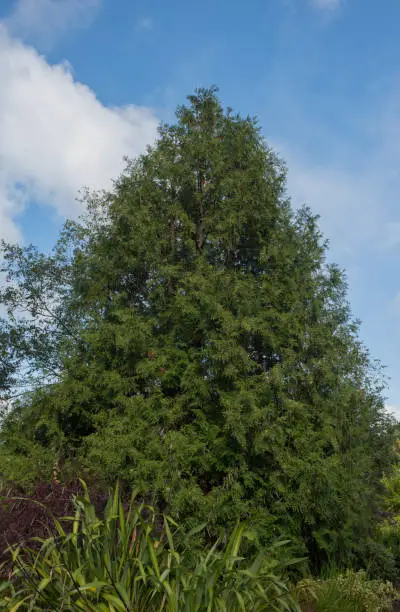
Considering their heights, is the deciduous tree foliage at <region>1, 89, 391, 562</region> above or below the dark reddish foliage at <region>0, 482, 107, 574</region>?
above

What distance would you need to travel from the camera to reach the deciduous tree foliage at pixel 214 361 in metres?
7.36

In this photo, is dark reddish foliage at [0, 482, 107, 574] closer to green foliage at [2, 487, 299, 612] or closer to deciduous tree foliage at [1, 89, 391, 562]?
green foliage at [2, 487, 299, 612]

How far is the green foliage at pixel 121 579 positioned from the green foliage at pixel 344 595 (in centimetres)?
177

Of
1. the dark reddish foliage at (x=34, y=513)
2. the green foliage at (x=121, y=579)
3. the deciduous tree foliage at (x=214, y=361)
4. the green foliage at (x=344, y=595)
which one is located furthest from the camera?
the deciduous tree foliage at (x=214, y=361)

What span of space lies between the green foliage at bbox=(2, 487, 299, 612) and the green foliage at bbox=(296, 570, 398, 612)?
5.81 ft

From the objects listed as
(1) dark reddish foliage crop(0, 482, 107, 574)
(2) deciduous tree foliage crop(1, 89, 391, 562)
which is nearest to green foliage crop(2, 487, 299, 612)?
(1) dark reddish foliage crop(0, 482, 107, 574)

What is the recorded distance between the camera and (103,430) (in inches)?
298

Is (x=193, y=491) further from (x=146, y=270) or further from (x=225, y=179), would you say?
(x=225, y=179)

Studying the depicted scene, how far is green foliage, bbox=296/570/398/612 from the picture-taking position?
6.74 meters

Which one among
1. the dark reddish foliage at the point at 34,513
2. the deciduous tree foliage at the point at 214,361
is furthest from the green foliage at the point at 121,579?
the deciduous tree foliage at the point at 214,361

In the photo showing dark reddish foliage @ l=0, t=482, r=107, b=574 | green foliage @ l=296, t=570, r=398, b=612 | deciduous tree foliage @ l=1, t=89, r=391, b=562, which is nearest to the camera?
dark reddish foliage @ l=0, t=482, r=107, b=574

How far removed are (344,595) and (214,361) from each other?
3679 millimetres

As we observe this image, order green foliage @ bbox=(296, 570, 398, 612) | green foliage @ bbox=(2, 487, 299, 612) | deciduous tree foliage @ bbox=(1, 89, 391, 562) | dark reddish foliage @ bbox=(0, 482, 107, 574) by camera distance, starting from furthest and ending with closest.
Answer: deciduous tree foliage @ bbox=(1, 89, 391, 562)
green foliage @ bbox=(296, 570, 398, 612)
dark reddish foliage @ bbox=(0, 482, 107, 574)
green foliage @ bbox=(2, 487, 299, 612)

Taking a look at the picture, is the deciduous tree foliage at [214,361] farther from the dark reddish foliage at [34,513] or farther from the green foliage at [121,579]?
the green foliage at [121,579]
